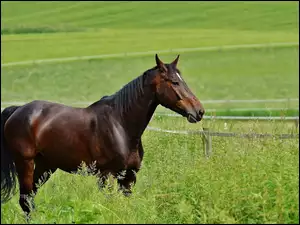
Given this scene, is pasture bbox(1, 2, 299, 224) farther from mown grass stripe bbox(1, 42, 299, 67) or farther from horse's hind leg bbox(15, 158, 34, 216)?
mown grass stripe bbox(1, 42, 299, 67)

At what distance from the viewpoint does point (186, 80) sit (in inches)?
1641

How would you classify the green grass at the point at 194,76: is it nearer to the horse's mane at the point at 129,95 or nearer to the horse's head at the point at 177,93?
the horse's mane at the point at 129,95

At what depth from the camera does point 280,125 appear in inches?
396

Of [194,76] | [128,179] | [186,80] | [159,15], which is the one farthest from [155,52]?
[128,179]

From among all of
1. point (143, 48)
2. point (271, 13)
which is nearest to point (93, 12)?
point (271, 13)

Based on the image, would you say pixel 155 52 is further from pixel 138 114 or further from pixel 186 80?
pixel 138 114

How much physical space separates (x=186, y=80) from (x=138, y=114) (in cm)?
3308

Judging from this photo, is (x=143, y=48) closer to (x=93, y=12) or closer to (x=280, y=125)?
(x=93, y=12)

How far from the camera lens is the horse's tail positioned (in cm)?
876

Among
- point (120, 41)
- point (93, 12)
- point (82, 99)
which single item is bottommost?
point (93, 12)

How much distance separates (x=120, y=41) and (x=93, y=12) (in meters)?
19.2

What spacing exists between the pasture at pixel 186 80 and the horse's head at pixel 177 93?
563mm

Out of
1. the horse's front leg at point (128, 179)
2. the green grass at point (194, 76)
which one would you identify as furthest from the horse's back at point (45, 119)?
the green grass at point (194, 76)

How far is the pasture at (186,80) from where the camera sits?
6949mm
